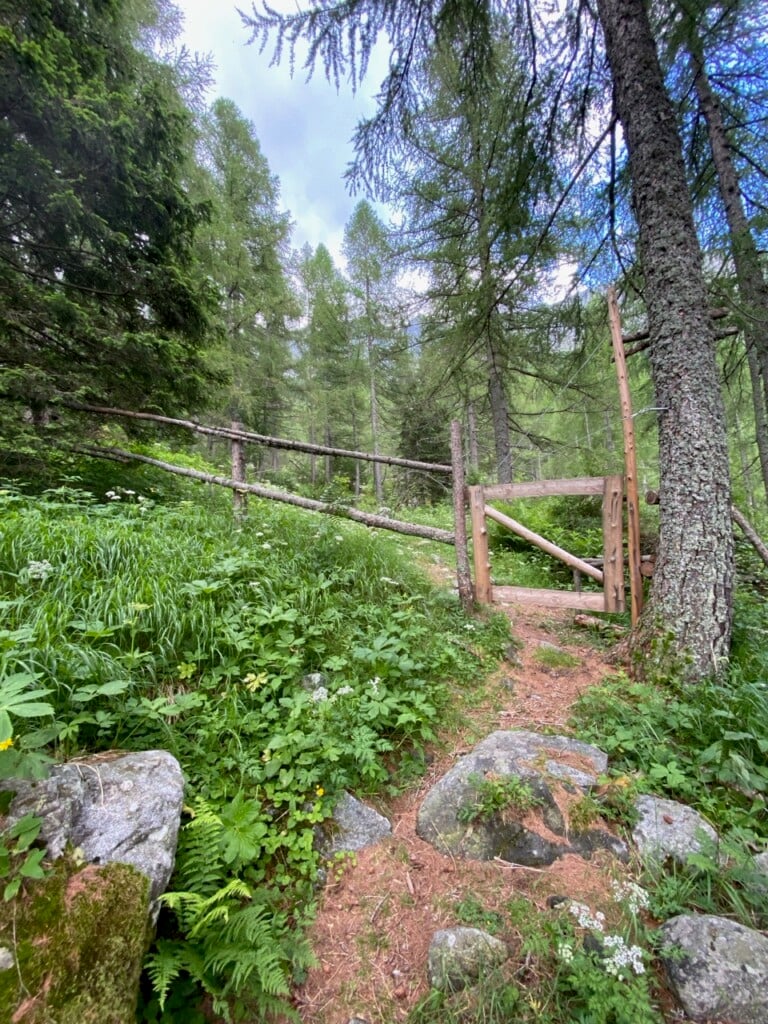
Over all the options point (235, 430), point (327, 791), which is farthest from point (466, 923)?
point (235, 430)

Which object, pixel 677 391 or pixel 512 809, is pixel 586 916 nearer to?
pixel 512 809

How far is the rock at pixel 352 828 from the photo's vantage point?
1926 mm

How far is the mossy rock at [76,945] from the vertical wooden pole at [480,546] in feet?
10.8

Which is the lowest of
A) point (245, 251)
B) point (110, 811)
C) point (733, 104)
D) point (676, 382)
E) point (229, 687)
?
point (110, 811)

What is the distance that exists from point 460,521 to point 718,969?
2970mm

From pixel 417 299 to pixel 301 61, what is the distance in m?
5.58

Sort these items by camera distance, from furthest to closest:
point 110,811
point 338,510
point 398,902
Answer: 1. point 338,510
2. point 398,902
3. point 110,811

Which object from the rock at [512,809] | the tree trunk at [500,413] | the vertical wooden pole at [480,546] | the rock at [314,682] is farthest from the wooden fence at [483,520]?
the tree trunk at [500,413]

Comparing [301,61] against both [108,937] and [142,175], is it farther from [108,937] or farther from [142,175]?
[108,937]

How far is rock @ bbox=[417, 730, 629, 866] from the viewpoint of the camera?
188 cm

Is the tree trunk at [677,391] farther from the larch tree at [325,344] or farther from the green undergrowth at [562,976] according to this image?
the larch tree at [325,344]

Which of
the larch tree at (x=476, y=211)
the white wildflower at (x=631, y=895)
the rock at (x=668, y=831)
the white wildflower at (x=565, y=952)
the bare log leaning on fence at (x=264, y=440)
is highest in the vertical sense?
the larch tree at (x=476, y=211)

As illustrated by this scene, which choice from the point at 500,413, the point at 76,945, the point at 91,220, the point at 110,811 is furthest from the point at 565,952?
the point at 500,413

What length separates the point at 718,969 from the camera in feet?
4.39
